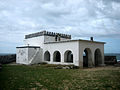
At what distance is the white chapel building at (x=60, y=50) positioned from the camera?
19500mm

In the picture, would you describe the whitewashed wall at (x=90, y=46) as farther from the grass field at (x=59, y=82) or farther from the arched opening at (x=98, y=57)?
the grass field at (x=59, y=82)

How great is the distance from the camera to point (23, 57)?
24.9 m

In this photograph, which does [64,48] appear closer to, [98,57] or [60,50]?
[60,50]

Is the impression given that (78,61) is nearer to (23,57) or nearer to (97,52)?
(97,52)

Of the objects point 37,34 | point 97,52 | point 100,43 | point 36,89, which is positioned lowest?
point 36,89

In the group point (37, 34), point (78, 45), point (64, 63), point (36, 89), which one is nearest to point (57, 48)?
point (64, 63)

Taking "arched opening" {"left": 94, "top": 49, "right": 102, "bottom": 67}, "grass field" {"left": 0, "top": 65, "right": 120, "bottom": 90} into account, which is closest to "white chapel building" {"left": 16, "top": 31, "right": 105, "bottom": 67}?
"arched opening" {"left": 94, "top": 49, "right": 102, "bottom": 67}

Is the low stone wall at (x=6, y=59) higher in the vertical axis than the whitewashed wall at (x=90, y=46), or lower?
lower

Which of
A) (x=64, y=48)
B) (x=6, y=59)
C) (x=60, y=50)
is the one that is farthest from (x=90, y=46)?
(x=6, y=59)

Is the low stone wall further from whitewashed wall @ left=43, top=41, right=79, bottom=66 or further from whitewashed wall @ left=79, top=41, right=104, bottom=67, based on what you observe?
whitewashed wall @ left=79, top=41, right=104, bottom=67

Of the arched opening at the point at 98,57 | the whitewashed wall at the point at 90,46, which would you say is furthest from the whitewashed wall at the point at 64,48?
the arched opening at the point at 98,57

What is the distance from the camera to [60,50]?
21.7 meters

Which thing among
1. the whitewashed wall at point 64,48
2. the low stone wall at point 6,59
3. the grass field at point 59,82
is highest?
the whitewashed wall at point 64,48

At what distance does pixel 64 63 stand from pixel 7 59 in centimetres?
1400
